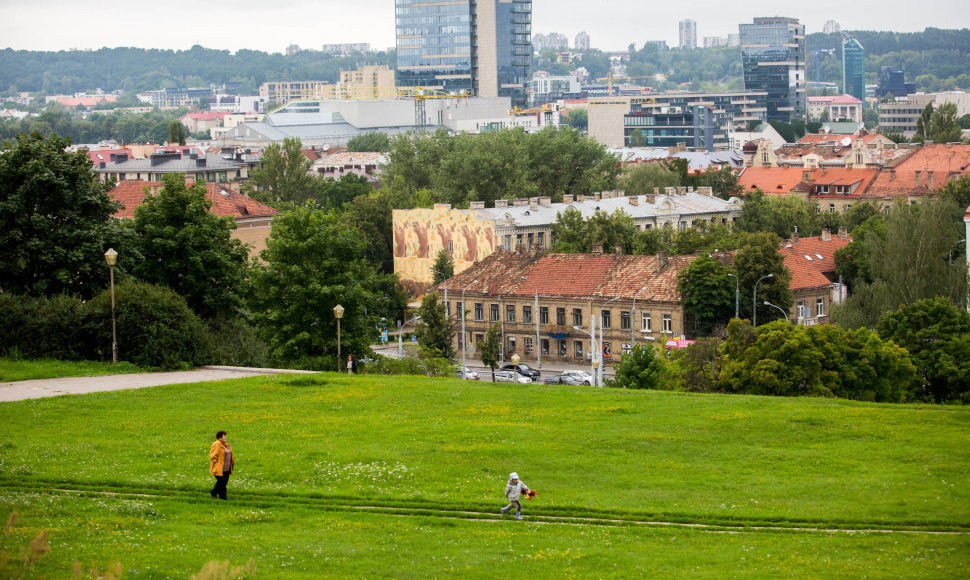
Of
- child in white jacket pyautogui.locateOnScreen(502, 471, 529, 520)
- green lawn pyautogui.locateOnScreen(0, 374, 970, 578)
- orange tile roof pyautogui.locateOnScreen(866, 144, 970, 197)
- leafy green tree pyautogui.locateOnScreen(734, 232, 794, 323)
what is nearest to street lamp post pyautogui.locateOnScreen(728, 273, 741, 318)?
leafy green tree pyautogui.locateOnScreen(734, 232, 794, 323)

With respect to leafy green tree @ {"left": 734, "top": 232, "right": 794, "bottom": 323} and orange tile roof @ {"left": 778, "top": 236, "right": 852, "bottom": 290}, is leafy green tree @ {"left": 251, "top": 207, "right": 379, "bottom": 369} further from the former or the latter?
orange tile roof @ {"left": 778, "top": 236, "right": 852, "bottom": 290}

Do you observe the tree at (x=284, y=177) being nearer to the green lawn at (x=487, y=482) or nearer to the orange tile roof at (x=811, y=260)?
the orange tile roof at (x=811, y=260)

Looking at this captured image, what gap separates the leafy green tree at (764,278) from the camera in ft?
223

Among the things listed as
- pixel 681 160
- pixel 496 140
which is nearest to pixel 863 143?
pixel 681 160

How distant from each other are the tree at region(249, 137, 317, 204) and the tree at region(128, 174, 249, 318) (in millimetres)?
75211

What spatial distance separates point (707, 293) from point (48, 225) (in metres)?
35.3

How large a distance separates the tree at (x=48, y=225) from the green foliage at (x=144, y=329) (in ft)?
15.6

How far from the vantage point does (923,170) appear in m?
123

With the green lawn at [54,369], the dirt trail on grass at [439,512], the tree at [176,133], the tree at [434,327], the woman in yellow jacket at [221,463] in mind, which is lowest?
the tree at [434,327]

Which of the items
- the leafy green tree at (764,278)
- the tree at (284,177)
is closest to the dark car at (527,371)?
the leafy green tree at (764,278)

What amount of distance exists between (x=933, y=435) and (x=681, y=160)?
358 feet

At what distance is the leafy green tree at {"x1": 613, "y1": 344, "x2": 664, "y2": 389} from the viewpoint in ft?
147

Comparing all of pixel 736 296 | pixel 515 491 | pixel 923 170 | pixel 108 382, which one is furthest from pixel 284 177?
pixel 515 491

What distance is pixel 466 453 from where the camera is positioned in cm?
2686
